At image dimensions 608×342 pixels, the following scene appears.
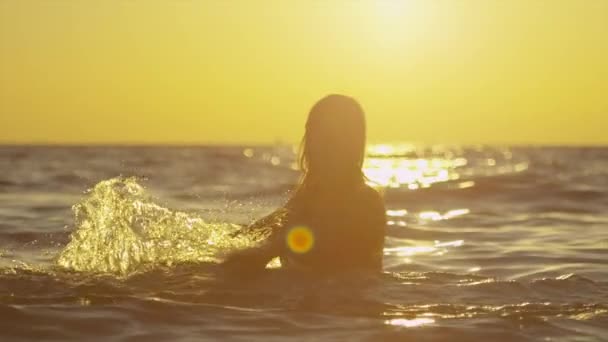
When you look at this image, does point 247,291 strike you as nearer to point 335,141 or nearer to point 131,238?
point 335,141

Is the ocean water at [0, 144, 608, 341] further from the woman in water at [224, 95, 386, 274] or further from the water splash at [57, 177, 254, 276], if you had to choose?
the woman in water at [224, 95, 386, 274]

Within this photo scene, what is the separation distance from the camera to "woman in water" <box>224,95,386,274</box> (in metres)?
7.57

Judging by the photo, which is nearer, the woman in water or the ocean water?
the ocean water

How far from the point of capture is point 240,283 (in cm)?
791

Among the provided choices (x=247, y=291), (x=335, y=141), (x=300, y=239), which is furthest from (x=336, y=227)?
(x=247, y=291)

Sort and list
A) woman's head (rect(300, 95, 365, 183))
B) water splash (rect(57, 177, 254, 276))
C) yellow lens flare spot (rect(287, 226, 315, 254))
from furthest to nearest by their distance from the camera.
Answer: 1. water splash (rect(57, 177, 254, 276))
2. yellow lens flare spot (rect(287, 226, 315, 254))
3. woman's head (rect(300, 95, 365, 183))

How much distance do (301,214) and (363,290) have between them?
2.53ft

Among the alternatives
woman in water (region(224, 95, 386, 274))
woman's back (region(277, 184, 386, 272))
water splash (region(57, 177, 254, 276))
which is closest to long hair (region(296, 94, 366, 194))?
woman in water (region(224, 95, 386, 274))


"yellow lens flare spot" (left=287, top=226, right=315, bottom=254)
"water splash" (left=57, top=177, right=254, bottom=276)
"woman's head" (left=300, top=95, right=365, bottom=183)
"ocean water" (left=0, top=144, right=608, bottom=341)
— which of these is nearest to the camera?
"ocean water" (left=0, top=144, right=608, bottom=341)

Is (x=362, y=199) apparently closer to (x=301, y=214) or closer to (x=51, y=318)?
(x=301, y=214)

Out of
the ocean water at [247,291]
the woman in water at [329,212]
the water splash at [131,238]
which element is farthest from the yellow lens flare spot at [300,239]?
the water splash at [131,238]

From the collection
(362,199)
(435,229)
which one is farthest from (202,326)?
(435,229)

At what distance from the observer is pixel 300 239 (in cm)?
795

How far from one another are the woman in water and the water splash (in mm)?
930
